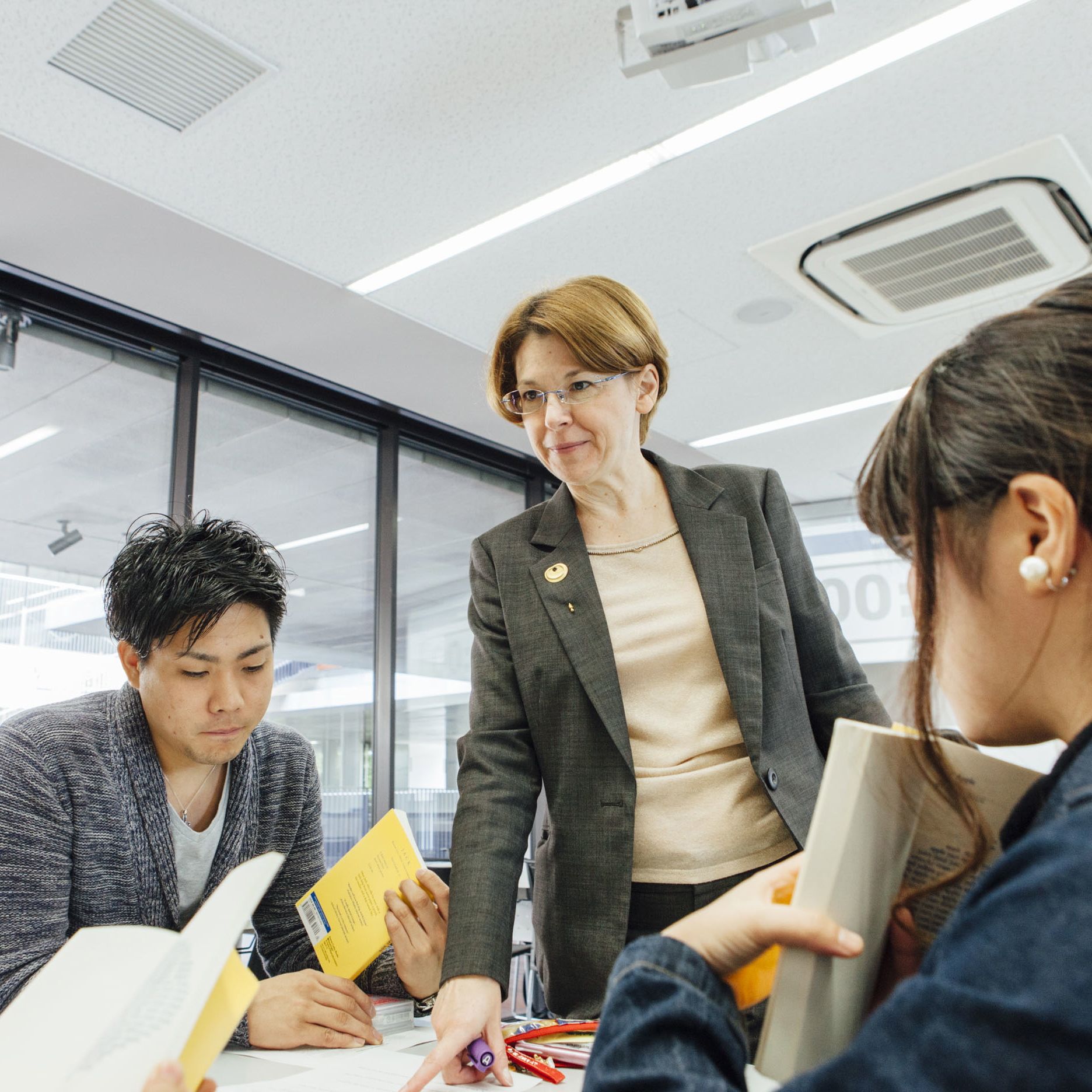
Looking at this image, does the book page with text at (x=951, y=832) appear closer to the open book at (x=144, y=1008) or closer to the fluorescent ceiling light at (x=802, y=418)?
the open book at (x=144, y=1008)

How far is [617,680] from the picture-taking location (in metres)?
1.23

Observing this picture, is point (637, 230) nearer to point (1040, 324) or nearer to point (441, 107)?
point (441, 107)

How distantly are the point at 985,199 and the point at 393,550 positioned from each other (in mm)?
2739

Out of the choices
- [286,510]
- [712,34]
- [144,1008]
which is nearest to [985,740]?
[144,1008]

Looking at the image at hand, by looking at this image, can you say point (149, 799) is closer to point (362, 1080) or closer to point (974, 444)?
point (362, 1080)

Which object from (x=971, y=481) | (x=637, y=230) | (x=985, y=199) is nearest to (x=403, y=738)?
(x=637, y=230)

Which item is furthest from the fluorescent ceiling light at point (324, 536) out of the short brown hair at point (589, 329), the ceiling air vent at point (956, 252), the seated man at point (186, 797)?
the short brown hair at point (589, 329)

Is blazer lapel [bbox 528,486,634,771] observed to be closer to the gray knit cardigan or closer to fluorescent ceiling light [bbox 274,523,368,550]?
Result: the gray knit cardigan

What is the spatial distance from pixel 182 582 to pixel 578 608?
0.62m

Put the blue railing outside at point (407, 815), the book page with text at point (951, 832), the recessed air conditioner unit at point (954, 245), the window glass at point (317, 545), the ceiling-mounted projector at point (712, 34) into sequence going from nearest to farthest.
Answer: the book page with text at point (951, 832) < the ceiling-mounted projector at point (712, 34) < the recessed air conditioner unit at point (954, 245) < the window glass at point (317, 545) < the blue railing outside at point (407, 815)

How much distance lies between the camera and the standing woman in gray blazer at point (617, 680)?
117cm

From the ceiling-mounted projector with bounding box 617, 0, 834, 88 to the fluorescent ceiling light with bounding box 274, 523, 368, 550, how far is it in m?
2.66

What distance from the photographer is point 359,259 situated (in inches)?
123

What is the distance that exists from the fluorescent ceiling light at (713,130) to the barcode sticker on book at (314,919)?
6.85 feet
